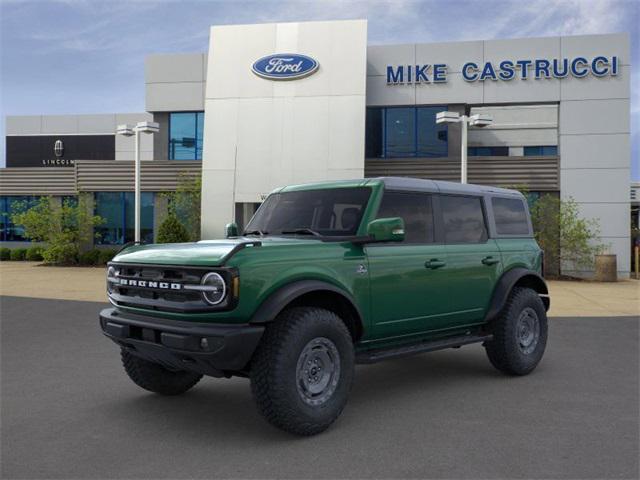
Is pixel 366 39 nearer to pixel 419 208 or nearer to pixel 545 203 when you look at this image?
pixel 545 203

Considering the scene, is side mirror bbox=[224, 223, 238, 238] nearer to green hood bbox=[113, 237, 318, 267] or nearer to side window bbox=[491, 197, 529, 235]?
→ green hood bbox=[113, 237, 318, 267]

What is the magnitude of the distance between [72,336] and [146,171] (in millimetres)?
17321

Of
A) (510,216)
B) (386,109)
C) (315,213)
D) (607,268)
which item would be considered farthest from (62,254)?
(510,216)

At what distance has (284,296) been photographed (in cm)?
422

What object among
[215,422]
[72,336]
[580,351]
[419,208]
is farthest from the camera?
[72,336]

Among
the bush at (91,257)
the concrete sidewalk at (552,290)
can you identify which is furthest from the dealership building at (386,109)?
the concrete sidewalk at (552,290)

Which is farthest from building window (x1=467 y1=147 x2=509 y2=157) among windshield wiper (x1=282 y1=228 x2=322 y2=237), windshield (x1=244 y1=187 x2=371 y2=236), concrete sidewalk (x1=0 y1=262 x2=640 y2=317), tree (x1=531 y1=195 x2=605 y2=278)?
windshield wiper (x1=282 y1=228 x2=322 y2=237)

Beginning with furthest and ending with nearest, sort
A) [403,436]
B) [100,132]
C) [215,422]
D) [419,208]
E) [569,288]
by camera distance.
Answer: [100,132]
[569,288]
[419,208]
[215,422]
[403,436]

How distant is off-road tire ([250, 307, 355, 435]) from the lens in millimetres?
4129

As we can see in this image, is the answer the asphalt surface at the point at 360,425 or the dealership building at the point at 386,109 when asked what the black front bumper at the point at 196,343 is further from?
the dealership building at the point at 386,109

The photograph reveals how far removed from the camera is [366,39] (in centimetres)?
2144

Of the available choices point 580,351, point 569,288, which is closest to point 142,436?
point 580,351

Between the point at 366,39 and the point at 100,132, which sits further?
the point at 100,132

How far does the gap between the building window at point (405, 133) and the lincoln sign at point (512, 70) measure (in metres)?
1.31
